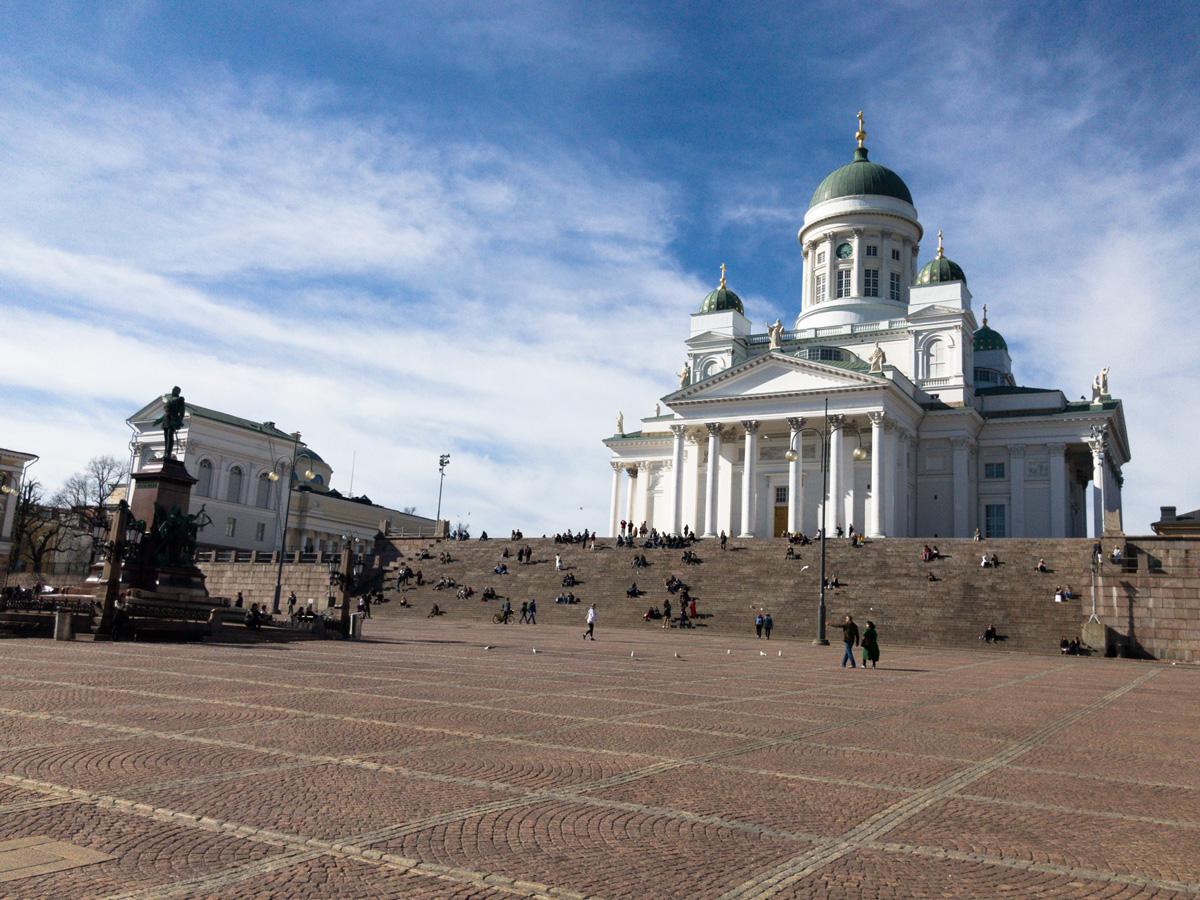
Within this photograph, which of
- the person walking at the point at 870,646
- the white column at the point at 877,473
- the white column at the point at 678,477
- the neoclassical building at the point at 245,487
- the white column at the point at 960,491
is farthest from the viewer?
the neoclassical building at the point at 245,487

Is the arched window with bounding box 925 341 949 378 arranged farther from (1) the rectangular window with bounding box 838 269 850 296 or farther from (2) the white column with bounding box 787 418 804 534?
(2) the white column with bounding box 787 418 804 534

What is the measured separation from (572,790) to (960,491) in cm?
5912

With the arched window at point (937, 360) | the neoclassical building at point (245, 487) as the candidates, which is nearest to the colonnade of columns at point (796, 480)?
the arched window at point (937, 360)

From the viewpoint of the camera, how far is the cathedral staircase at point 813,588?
3869cm

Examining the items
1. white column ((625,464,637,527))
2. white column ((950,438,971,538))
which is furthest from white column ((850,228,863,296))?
white column ((625,464,637,527))

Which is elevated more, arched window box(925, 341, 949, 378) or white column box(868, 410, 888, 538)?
arched window box(925, 341, 949, 378)

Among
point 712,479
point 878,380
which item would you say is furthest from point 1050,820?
point 712,479

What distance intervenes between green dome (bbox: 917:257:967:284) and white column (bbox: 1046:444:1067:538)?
13467 mm

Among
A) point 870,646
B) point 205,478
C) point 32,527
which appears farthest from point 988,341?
point 32,527

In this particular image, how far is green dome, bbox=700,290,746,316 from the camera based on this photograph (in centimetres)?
7544

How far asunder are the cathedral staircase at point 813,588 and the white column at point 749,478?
730 centimetres

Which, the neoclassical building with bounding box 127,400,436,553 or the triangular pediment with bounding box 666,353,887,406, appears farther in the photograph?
the neoclassical building with bounding box 127,400,436,553

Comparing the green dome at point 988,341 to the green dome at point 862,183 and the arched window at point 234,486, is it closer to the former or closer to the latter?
the green dome at point 862,183

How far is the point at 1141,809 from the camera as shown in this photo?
8.02 metres
